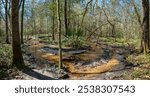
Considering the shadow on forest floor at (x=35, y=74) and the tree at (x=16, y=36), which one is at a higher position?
the tree at (x=16, y=36)

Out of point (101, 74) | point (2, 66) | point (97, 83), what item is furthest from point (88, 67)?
point (97, 83)

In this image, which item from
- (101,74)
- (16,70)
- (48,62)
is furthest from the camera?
(48,62)

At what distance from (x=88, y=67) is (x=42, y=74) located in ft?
12.5

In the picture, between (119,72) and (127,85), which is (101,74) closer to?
(119,72)

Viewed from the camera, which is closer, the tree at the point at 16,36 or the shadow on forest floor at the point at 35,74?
the shadow on forest floor at the point at 35,74

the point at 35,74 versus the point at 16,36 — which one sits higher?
the point at 16,36

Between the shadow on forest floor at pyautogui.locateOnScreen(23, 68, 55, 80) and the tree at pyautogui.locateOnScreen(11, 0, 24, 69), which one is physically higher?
the tree at pyautogui.locateOnScreen(11, 0, 24, 69)

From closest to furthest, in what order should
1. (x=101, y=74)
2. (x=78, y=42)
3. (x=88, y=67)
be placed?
(x=101, y=74) < (x=88, y=67) < (x=78, y=42)

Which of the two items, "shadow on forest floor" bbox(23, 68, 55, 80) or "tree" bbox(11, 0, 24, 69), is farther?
"tree" bbox(11, 0, 24, 69)

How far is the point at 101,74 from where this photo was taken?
14.2 meters

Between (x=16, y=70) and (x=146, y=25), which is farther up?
(x=146, y=25)

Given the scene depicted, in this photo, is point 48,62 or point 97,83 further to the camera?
point 48,62

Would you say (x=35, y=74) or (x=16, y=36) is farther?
(x=16, y=36)

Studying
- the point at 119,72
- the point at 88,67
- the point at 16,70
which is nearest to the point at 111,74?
the point at 119,72
